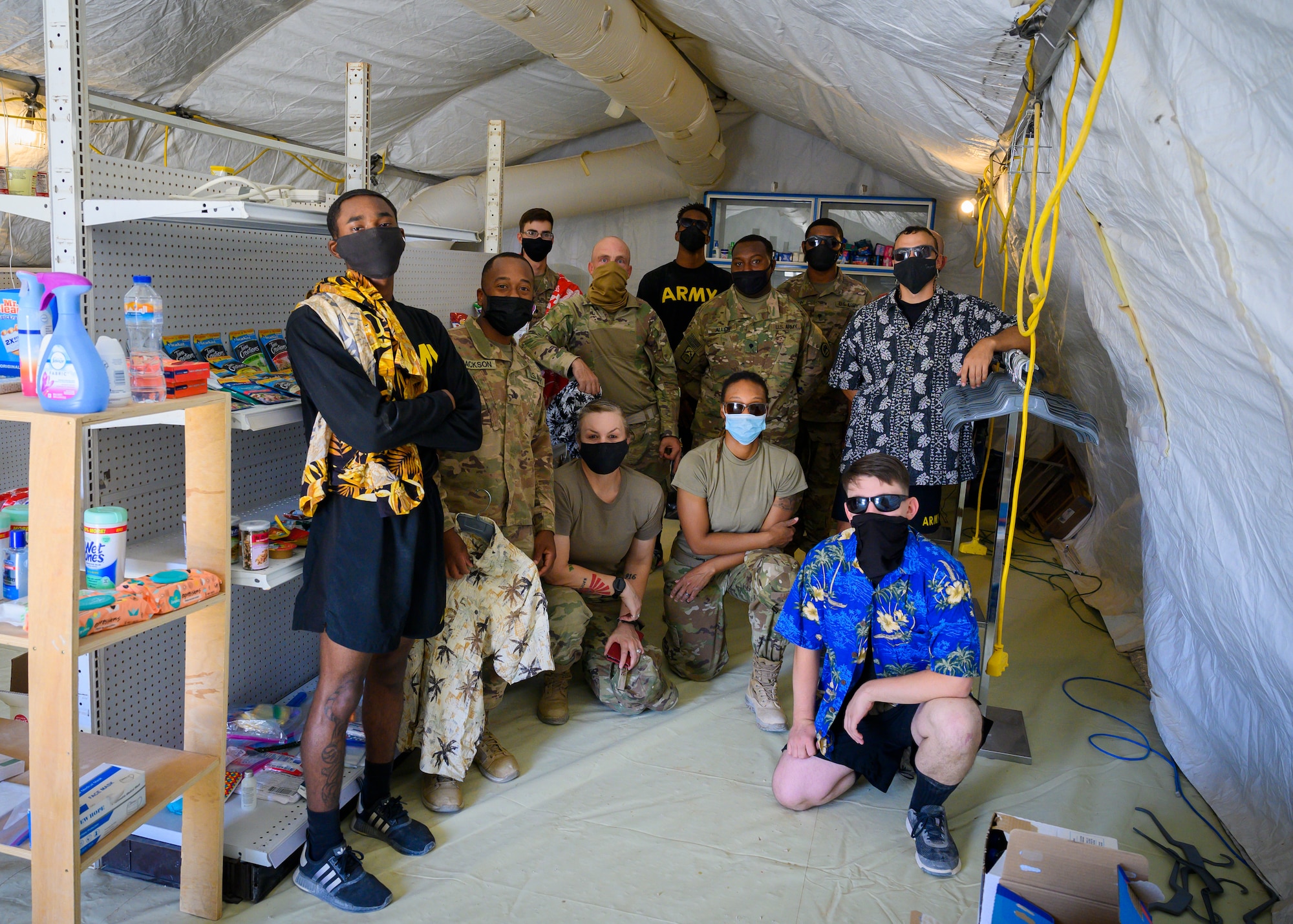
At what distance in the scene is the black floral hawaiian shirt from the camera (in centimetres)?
318

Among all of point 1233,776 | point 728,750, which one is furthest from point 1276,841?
point 728,750

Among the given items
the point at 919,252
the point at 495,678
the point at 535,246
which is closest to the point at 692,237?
the point at 535,246

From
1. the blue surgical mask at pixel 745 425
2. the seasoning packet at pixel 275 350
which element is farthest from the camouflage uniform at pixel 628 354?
the seasoning packet at pixel 275 350

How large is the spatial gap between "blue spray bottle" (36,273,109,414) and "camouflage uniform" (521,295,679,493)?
207 cm

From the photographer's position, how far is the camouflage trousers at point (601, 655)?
115 inches

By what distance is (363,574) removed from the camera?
1981mm

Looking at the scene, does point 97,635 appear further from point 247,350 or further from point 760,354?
point 760,354

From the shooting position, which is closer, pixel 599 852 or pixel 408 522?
pixel 408 522

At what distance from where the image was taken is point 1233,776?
252 cm

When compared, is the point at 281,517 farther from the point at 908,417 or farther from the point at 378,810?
the point at 908,417

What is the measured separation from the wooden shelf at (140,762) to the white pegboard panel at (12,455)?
2.06 metres

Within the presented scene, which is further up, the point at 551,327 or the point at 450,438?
the point at 551,327

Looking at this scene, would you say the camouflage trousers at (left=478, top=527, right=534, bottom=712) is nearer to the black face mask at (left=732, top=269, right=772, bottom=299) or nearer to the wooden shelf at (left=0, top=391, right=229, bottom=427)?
the wooden shelf at (left=0, top=391, right=229, bottom=427)

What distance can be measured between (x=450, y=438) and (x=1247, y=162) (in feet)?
5.19
